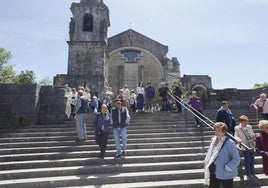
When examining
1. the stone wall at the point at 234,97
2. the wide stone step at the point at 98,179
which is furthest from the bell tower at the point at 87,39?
the wide stone step at the point at 98,179

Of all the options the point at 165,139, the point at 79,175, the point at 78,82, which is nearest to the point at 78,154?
the point at 79,175

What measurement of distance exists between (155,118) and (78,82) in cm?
1501

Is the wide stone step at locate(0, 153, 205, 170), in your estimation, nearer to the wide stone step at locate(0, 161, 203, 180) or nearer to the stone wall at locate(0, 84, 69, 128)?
the wide stone step at locate(0, 161, 203, 180)

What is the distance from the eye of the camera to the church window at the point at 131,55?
33.2 metres

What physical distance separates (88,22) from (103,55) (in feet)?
13.0

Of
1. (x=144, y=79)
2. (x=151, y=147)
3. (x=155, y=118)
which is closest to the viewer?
(x=151, y=147)

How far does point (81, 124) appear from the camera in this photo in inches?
320

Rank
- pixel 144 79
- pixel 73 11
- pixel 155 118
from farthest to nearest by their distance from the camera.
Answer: pixel 144 79 < pixel 73 11 < pixel 155 118

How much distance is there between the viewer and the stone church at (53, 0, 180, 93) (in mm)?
25688

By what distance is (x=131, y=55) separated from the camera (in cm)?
3347

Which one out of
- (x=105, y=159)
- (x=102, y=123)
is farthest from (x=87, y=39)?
(x=105, y=159)

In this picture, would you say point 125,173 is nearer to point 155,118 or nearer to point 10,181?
point 10,181

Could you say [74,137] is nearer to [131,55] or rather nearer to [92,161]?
[92,161]

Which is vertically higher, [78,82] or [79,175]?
[78,82]
